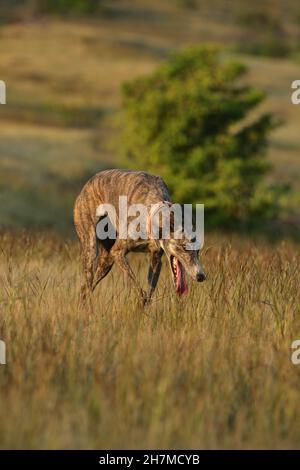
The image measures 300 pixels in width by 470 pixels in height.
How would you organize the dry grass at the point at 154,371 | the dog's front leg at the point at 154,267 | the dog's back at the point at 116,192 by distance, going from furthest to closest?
the dog's back at the point at 116,192 < the dog's front leg at the point at 154,267 < the dry grass at the point at 154,371

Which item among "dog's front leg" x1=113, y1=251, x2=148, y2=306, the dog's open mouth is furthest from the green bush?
the dog's open mouth

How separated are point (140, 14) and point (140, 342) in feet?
391

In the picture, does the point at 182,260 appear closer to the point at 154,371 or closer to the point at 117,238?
the point at 117,238

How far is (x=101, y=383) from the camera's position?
615 centimetres

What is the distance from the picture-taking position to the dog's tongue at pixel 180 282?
8988mm

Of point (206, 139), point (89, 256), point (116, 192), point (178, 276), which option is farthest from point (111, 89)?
point (178, 276)

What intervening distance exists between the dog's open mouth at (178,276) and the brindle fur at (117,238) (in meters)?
0.22

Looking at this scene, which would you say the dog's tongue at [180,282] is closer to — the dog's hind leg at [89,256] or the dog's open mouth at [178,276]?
the dog's open mouth at [178,276]

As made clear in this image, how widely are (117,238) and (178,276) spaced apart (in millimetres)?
1347

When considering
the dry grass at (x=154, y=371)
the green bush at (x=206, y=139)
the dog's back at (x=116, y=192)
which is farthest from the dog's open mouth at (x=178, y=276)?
the green bush at (x=206, y=139)

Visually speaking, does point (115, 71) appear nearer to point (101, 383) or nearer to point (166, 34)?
point (166, 34)

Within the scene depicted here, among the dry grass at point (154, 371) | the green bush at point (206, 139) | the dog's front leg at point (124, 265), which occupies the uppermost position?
the green bush at point (206, 139)

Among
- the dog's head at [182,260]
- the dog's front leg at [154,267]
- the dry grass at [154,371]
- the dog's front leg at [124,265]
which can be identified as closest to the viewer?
the dry grass at [154,371]

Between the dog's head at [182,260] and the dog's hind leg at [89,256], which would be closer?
the dog's head at [182,260]
